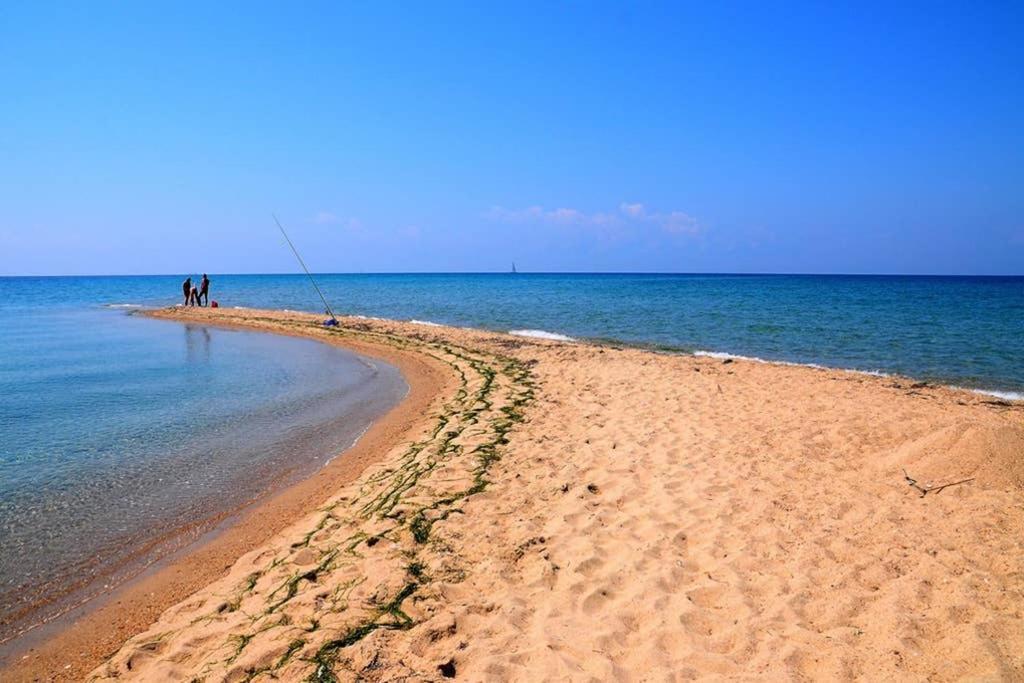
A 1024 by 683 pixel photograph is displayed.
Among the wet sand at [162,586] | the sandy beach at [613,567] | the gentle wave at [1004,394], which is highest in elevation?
the sandy beach at [613,567]

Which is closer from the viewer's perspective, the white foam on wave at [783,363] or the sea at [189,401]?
the sea at [189,401]

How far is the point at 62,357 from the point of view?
16.3m

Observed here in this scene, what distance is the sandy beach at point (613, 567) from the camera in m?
3.43

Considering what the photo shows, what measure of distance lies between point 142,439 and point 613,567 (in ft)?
24.7

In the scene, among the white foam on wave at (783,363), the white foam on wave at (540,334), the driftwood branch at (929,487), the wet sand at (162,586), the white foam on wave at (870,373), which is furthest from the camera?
the white foam on wave at (540,334)

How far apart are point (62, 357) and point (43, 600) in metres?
14.9

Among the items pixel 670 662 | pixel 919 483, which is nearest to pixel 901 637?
pixel 670 662

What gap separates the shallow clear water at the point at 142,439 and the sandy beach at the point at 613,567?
810 mm

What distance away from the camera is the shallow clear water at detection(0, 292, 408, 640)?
18.1 feet

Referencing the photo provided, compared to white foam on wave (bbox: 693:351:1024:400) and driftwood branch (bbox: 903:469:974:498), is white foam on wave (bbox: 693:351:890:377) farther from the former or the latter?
driftwood branch (bbox: 903:469:974:498)

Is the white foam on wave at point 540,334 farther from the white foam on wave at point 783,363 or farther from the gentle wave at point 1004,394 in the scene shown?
the gentle wave at point 1004,394

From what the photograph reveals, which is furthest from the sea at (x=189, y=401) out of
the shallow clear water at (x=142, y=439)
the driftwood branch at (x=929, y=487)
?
the driftwood branch at (x=929, y=487)

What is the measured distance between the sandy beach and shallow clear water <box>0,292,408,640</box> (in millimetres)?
810

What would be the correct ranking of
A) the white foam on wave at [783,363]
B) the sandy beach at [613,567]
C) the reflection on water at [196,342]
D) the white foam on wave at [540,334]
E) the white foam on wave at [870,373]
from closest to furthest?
1. the sandy beach at [613,567]
2. the white foam on wave at [870,373]
3. the white foam on wave at [783,363]
4. the reflection on water at [196,342]
5. the white foam on wave at [540,334]
